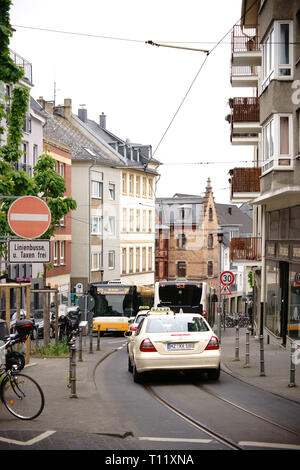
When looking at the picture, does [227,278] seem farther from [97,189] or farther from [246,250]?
[97,189]

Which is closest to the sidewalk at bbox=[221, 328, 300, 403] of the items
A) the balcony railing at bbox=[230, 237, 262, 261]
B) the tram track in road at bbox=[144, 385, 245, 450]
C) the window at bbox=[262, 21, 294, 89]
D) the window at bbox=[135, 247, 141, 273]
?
the tram track in road at bbox=[144, 385, 245, 450]

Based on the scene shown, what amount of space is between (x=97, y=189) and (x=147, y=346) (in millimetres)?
51448

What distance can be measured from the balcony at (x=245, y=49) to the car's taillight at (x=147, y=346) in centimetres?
1943

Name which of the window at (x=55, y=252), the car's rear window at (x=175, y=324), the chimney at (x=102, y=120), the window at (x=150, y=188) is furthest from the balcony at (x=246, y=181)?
the chimney at (x=102, y=120)

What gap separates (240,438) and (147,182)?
220 ft

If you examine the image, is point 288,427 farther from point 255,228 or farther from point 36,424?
point 255,228

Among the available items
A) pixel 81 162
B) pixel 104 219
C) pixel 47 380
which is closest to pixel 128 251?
pixel 104 219

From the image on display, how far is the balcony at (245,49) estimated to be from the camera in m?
30.4

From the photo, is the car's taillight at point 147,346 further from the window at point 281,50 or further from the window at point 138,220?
the window at point 138,220

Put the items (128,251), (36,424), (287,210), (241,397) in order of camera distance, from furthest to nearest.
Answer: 1. (128,251)
2. (287,210)
3. (241,397)
4. (36,424)

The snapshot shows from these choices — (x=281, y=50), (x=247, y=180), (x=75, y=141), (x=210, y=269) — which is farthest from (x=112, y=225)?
(x=281, y=50)

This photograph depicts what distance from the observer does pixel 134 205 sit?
71.8m

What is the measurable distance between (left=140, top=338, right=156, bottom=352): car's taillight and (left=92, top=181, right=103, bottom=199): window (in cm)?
5042

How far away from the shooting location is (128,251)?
70.6 m
